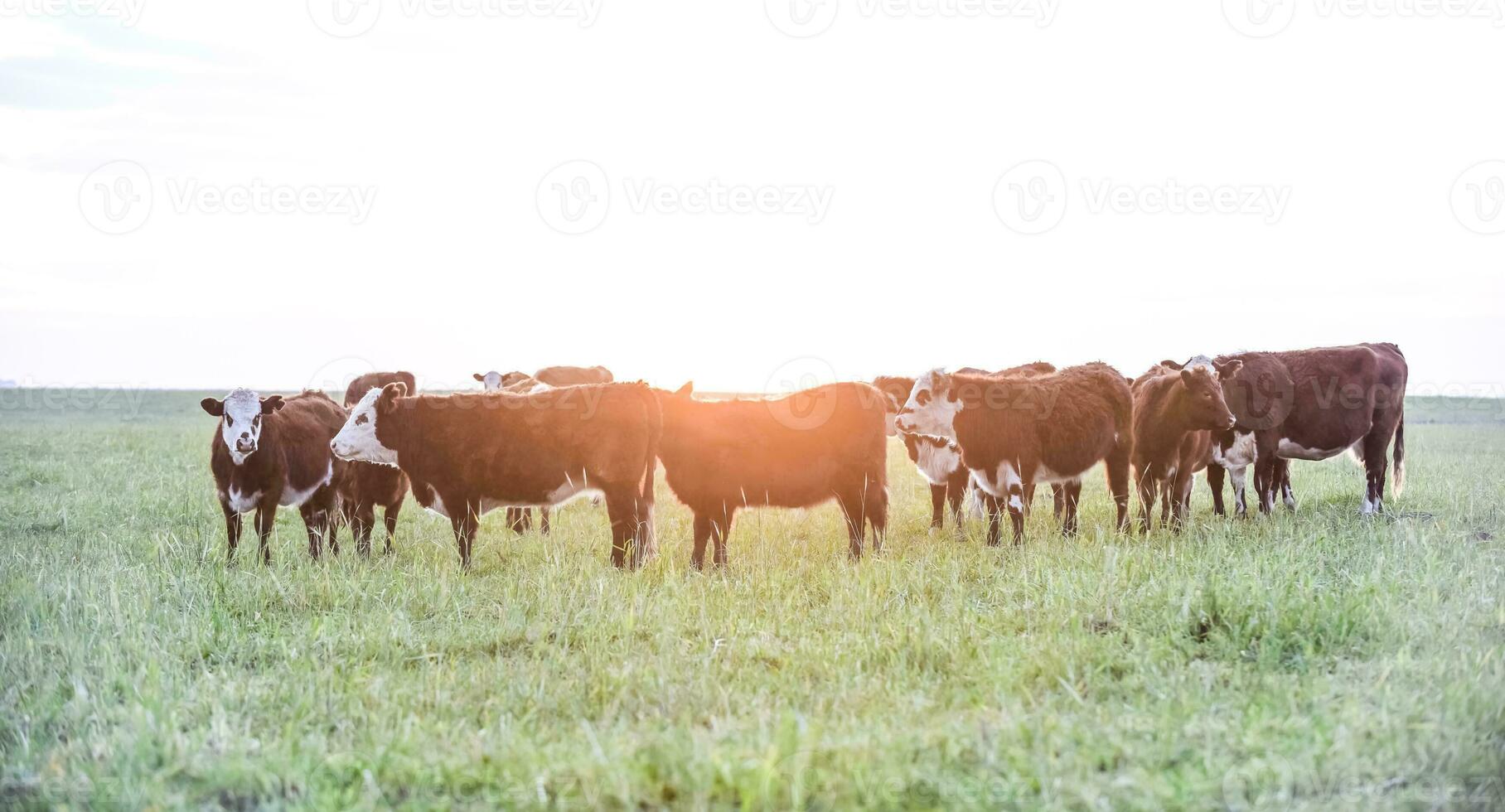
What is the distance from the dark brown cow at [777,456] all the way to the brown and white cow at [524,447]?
0.39 metres

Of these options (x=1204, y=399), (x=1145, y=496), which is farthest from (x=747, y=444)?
(x=1204, y=399)

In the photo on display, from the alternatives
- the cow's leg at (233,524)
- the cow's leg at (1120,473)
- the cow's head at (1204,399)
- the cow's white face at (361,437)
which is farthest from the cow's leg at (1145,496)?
the cow's leg at (233,524)

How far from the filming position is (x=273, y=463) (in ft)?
34.9

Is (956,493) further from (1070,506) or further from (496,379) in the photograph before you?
(496,379)

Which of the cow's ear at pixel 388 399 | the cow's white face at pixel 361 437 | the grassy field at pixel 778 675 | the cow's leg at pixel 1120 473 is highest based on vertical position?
the cow's ear at pixel 388 399

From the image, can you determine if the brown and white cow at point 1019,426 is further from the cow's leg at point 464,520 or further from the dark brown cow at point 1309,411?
the cow's leg at point 464,520

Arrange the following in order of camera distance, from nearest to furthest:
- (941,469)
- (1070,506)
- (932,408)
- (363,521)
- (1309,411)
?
(932,408), (363,521), (1070,506), (1309,411), (941,469)

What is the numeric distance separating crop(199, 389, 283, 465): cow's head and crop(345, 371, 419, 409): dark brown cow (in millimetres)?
3756

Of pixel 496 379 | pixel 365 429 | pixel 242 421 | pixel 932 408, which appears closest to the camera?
pixel 242 421

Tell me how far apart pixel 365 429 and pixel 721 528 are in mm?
3937

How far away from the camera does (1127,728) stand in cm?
482

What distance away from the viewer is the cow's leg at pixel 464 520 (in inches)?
400

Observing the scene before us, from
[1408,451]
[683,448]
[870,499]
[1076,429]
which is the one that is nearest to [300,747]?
[683,448]

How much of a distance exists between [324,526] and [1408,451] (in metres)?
25.7
